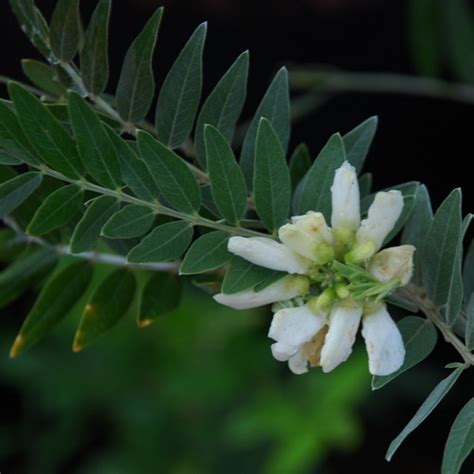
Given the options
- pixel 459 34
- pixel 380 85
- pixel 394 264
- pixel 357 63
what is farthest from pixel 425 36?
pixel 394 264

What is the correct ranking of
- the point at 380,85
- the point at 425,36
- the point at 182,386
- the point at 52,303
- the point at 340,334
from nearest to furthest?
the point at 340,334 → the point at 52,303 → the point at 425,36 → the point at 380,85 → the point at 182,386

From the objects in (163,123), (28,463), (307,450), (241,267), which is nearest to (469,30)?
(307,450)

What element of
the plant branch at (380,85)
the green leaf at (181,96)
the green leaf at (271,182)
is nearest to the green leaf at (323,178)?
the green leaf at (271,182)

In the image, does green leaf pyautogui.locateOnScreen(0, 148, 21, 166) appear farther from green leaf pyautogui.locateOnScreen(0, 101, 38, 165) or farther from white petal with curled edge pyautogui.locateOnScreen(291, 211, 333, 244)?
white petal with curled edge pyautogui.locateOnScreen(291, 211, 333, 244)

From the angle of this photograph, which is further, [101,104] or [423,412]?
[101,104]

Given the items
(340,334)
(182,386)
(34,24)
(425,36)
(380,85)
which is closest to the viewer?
(340,334)

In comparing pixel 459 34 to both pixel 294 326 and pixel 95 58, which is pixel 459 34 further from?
pixel 294 326

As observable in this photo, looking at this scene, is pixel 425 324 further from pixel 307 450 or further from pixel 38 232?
pixel 307 450
